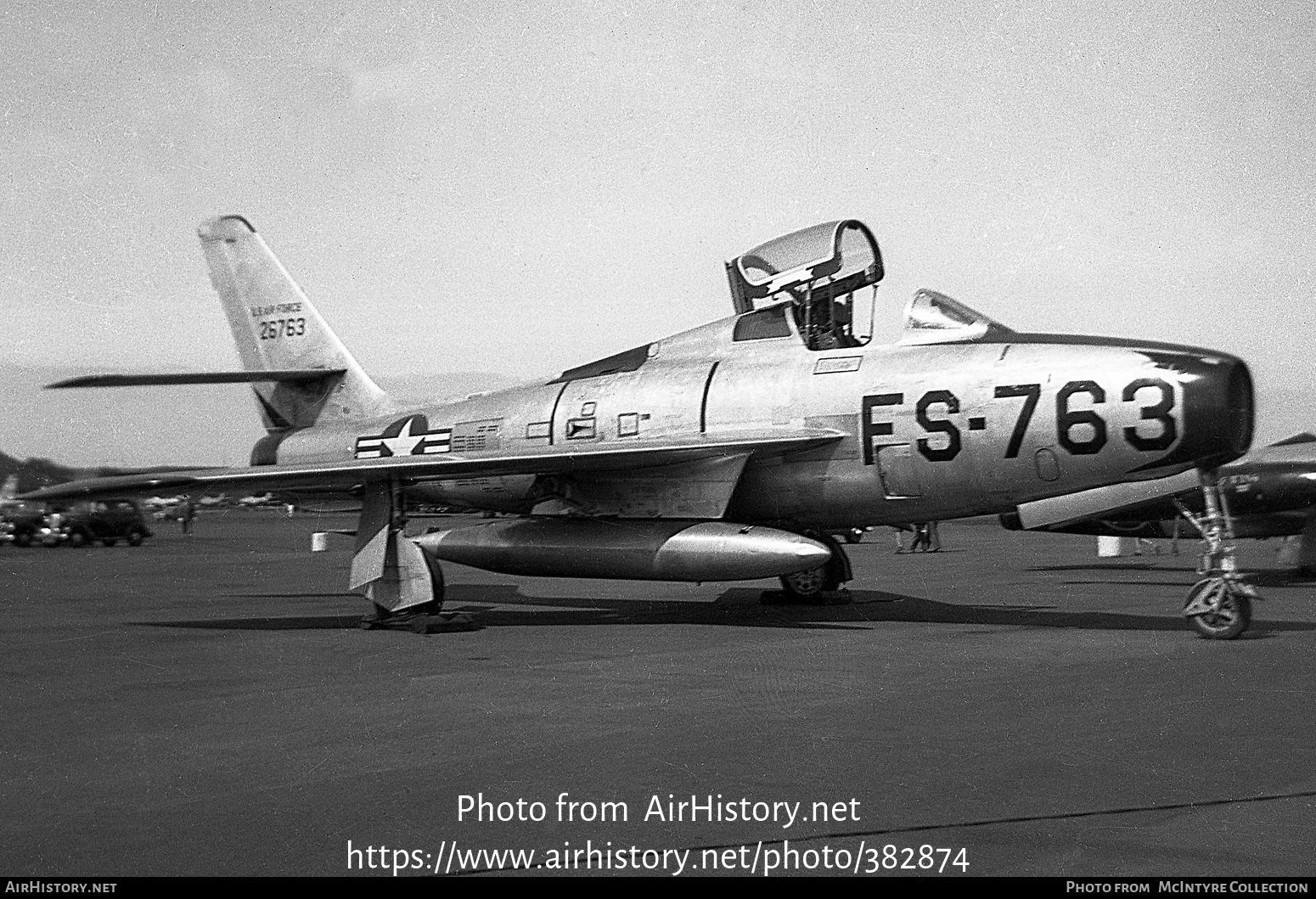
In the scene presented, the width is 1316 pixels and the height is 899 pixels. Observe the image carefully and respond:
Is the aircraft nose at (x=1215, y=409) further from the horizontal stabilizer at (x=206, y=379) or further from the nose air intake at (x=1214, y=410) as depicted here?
the horizontal stabilizer at (x=206, y=379)

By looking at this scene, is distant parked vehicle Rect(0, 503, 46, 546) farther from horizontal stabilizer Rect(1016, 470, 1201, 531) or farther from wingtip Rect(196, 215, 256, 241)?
horizontal stabilizer Rect(1016, 470, 1201, 531)

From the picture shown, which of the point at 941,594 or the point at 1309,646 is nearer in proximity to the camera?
the point at 1309,646

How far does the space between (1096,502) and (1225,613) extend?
196 centimetres

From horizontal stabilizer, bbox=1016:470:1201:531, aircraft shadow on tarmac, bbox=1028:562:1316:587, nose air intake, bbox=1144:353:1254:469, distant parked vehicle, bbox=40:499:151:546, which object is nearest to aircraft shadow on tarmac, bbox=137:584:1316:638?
horizontal stabilizer, bbox=1016:470:1201:531

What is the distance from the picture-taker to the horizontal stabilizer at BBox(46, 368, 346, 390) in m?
13.9

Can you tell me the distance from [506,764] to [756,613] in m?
8.23

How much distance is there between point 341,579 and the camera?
2127 cm

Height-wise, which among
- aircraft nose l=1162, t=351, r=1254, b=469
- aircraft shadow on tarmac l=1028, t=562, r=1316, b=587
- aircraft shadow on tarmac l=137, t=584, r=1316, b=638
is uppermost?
aircraft nose l=1162, t=351, r=1254, b=469

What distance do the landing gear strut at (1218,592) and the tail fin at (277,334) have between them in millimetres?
10343

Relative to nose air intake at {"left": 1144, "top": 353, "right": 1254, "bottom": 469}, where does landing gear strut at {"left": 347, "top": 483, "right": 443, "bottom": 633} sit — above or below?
below

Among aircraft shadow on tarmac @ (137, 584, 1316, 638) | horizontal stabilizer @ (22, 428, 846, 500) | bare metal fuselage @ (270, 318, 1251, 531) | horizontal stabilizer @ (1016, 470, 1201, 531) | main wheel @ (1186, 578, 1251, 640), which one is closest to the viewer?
main wheel @ (1186, 578, 1251, 640)

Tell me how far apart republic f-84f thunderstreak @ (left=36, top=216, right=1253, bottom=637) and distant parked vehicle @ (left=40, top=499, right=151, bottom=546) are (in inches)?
919
